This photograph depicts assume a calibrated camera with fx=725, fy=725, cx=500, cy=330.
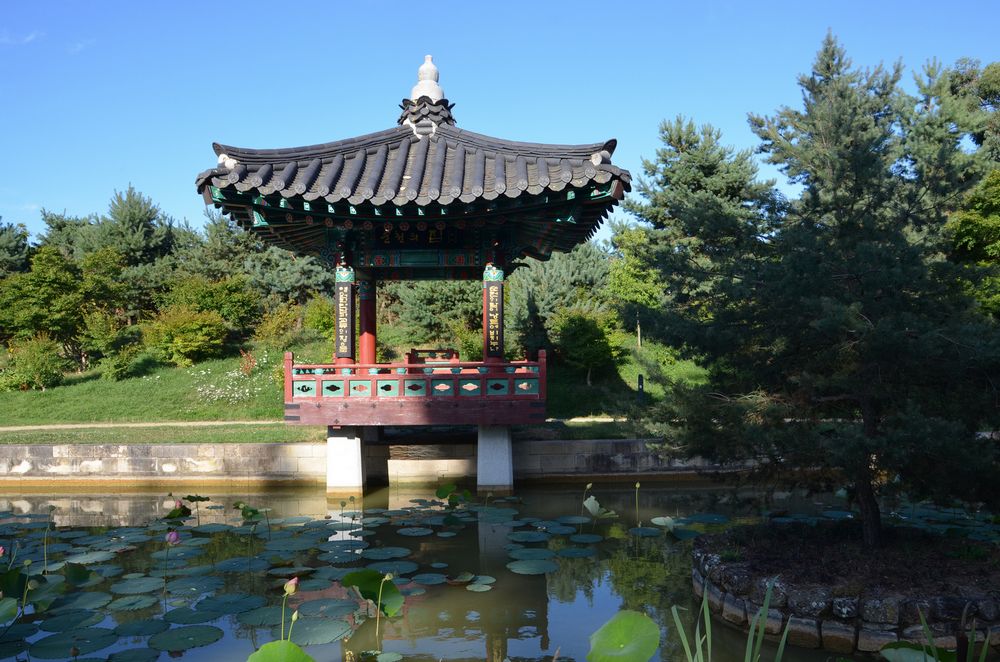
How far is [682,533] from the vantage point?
23.0ft

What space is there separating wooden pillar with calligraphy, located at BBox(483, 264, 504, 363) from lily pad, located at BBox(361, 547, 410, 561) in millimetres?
3920

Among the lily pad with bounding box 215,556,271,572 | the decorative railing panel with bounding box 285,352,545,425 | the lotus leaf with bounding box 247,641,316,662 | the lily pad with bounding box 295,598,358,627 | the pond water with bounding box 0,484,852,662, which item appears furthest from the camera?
the decorative railing panel with bounding box 285,352,545,425

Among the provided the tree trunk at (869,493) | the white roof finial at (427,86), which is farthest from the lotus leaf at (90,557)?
the white roof finial at (427,86)

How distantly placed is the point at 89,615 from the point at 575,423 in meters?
9.64

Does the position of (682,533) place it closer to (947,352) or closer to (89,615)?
(947,352)

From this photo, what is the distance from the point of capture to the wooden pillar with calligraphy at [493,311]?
10.2 m

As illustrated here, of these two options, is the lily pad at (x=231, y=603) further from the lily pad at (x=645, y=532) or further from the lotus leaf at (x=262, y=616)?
the lily pad at (x=645, y=532)

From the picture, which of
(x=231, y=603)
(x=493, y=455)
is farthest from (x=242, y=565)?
(x=493, y=455)

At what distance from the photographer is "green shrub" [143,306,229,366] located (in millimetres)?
18359

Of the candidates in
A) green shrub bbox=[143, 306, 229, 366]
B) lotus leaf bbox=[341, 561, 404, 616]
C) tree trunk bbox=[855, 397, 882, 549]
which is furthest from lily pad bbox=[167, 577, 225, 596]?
green shrub bbox=[143, 306, 229, 366]

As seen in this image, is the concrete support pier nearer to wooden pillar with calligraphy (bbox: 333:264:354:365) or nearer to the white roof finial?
wooden pillar with calligraphy (bbox: 333:264:354:365)

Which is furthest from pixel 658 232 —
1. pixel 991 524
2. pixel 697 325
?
pixel 697 325

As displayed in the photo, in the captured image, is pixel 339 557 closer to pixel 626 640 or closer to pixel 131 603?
pixel 131 603

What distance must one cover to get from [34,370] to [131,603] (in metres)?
14.0
